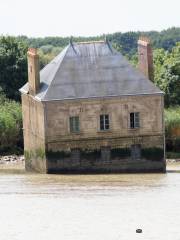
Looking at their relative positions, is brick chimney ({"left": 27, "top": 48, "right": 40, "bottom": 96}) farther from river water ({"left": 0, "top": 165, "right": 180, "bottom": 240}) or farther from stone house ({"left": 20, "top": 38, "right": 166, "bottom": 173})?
river water ({"left": 0, "top": 165, "right": 180, "bottom": 240})

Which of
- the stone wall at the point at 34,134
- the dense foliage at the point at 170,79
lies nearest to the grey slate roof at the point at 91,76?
the stone wall at the point at 34,134

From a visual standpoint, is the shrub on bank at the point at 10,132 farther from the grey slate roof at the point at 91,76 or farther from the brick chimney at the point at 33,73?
the grey slate roof at the point at 91,76

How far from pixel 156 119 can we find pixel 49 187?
14.3 m

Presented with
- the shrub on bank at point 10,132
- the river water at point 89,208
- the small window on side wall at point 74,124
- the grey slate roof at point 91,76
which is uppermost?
the grey slate roof at point 91,76

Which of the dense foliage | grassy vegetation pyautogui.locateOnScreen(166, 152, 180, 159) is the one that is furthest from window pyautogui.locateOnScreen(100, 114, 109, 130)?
the dense foliage

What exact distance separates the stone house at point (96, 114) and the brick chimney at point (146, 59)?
1910mm

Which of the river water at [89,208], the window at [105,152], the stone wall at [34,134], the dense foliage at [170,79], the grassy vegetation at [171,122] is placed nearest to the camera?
the river water at [89,208]

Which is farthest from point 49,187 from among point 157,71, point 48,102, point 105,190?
point 157,71

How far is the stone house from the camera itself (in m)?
61.3

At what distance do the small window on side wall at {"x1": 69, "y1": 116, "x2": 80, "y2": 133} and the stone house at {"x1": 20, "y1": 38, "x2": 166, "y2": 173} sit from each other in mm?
58

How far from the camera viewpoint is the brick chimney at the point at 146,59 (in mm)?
64875

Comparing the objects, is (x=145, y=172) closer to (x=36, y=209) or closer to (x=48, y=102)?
(x=48, y=102)

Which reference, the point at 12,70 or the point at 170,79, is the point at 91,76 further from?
the point at 170,79

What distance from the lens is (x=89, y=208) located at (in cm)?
4116
